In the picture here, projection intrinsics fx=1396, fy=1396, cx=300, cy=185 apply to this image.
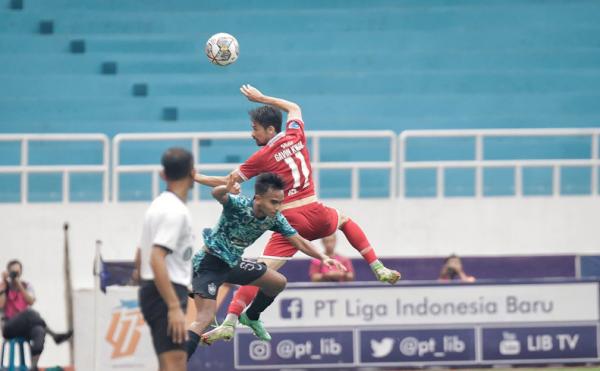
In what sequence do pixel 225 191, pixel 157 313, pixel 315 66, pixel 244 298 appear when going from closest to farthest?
pixel 157 313 < pixel 225 191 < pixel 244 298 < pixel 315 66

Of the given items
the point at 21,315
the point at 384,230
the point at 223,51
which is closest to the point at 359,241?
the point at 223,51

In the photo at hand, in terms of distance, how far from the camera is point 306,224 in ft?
40.3

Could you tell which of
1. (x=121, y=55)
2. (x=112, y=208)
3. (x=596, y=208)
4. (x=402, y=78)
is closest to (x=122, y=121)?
(x=121, y=55)

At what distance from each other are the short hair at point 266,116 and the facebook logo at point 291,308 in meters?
5.47

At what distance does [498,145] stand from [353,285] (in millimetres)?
5287

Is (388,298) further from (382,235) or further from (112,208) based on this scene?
(112,208)

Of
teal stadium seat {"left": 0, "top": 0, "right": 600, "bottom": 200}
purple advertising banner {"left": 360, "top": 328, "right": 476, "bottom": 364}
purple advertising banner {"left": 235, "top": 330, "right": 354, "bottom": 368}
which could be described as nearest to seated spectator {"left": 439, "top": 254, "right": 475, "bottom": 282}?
purple advertising banner {"left": 360, "top": 328, "right": 476, "bottom": 364}

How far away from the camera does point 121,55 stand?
22266 millimetres

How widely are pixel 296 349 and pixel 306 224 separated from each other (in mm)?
4955

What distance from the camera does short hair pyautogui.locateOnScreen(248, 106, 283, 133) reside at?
38.8ft

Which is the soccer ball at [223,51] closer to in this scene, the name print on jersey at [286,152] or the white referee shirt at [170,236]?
the name print on jersey at [286,152]

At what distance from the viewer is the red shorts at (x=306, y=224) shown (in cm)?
1226

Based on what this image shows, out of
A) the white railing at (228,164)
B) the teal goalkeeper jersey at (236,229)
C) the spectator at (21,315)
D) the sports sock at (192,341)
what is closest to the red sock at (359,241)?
the teal goalkeeper jersey at (236,229)

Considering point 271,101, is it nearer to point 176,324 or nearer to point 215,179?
point 215,179
